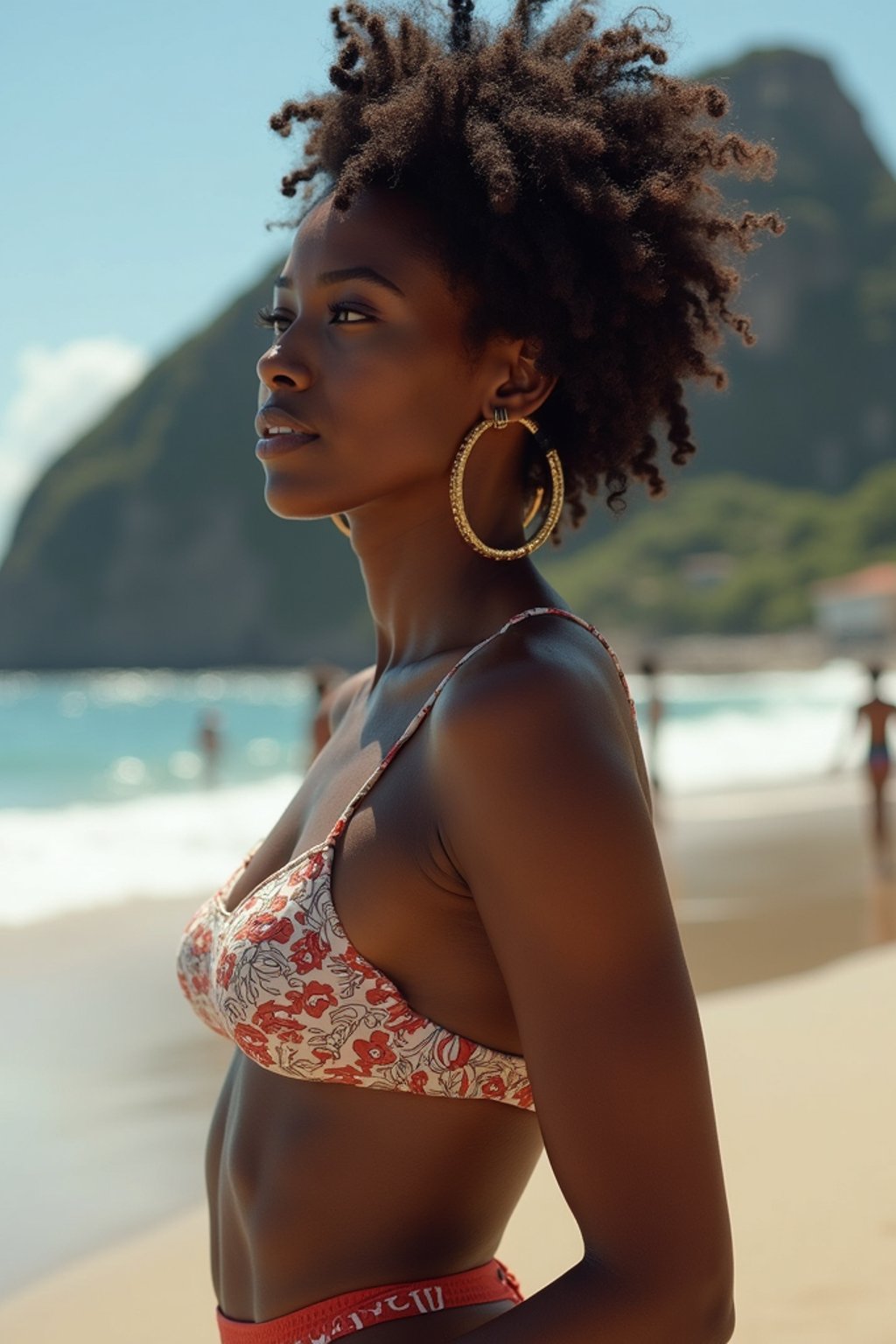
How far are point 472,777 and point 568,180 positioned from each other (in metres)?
0.77

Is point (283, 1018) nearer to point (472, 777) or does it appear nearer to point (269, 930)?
point (269, 930)

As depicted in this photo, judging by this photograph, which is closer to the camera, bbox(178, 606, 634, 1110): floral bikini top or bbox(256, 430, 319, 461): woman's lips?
bbox(178, 606, 634, 1110): floral bikini top

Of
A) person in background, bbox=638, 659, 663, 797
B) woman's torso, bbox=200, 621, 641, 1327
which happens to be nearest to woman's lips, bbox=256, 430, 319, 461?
woman's torso, bbox=200, 621, 641, 1327

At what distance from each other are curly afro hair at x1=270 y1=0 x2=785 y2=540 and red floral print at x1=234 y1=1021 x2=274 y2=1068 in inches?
31.7

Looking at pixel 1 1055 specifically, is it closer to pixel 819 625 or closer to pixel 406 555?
pixel 406 555

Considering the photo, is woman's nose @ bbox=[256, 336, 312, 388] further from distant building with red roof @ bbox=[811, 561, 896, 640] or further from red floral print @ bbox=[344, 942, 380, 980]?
distant building with red roof @ bbox=[811, 561, 896, 640]

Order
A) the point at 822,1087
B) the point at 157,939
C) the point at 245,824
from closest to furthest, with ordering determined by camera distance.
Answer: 1. the point at 822,1087
2. the point at 157,939
3. the point at 245,824

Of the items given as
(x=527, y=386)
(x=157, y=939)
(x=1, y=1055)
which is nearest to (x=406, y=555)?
(x=527, y=386)

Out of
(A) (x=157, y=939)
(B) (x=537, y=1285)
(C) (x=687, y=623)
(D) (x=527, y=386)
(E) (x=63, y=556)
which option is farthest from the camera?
(E) (x=63, y=556)

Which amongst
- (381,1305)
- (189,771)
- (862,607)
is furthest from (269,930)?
(862,607)

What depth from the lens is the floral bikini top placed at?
153 centimetres

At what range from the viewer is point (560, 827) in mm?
1308

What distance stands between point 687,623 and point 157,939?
103055 millimetres

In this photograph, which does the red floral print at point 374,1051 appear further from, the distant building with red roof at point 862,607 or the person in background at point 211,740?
the distant building with red roof at point 862,607
